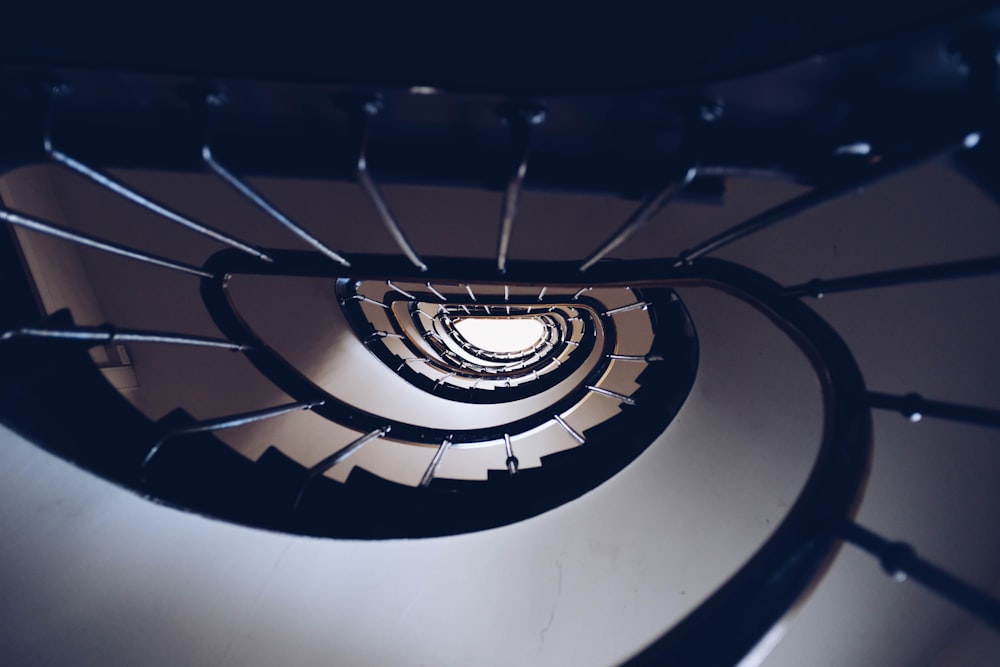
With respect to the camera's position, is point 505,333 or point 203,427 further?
point 505,333

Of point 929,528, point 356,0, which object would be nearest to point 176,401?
point 356,0

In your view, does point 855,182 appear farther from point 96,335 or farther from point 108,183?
point 96,335

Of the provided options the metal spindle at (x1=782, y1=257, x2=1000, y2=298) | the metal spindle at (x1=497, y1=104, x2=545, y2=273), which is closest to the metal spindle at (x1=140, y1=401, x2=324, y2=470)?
the metal spindle at (x1=497, y1=104, x2=545, y2=273)

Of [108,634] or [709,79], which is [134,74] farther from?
[108,634]

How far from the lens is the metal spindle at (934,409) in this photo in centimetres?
86

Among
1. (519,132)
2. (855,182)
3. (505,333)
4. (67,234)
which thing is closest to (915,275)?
(855,182)

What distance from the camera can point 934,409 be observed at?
0.93 meters

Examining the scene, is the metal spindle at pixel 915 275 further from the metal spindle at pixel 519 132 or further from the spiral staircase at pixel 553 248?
the metal spindle at pixel 519 132

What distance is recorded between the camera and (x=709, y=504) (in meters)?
1.98

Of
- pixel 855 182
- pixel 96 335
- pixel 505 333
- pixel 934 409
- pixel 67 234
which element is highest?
pixel 505 333

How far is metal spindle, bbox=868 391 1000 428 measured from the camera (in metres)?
0.86

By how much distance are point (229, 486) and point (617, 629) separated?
4.92ft

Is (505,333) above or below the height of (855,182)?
above

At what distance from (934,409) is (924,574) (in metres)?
0.34
